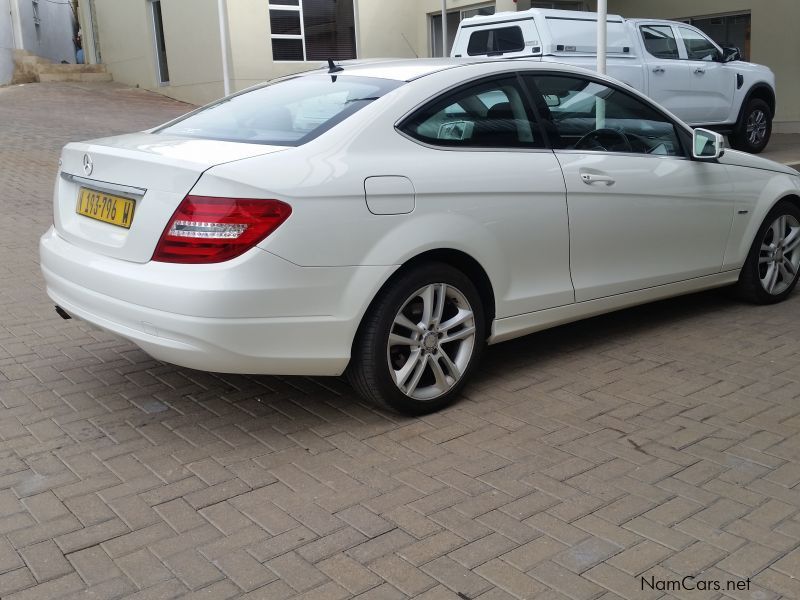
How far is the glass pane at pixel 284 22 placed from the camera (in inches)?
738

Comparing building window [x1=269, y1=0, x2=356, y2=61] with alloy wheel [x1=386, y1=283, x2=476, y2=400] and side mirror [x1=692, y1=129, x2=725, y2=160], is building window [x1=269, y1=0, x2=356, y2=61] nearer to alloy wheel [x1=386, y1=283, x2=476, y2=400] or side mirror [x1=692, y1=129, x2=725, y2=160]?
side mirror [x1=692, y1=129, x2=725, y2=160]

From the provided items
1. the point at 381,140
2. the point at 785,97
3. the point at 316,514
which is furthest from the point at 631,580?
the point at 785,97

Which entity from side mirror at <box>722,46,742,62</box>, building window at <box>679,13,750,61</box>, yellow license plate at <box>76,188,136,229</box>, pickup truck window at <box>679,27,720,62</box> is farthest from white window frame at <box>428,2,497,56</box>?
yellow license plate at <box>76,188,136,229</box>

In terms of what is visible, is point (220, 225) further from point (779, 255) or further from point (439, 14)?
point (439, 14)

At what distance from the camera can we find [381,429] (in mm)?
4012

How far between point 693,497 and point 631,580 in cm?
66

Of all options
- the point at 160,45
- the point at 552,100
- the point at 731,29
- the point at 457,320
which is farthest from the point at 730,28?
the point at 457,320

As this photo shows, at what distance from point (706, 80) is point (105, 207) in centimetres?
1118

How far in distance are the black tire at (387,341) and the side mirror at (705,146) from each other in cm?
198

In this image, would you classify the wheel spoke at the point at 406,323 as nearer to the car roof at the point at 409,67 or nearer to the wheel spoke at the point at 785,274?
the car roof at the point at 409,67

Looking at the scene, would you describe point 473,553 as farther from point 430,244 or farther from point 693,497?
point 430,244

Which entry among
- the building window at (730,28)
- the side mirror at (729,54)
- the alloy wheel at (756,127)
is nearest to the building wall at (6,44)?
the building window at (730,28)

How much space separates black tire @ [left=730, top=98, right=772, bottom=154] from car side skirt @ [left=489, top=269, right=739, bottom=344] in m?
8.86

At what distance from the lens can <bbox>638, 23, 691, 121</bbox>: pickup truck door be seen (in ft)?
41.0
